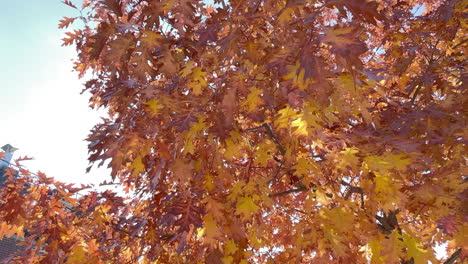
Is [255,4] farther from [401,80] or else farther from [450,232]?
[401,80]

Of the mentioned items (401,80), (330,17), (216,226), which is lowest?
(216,226)

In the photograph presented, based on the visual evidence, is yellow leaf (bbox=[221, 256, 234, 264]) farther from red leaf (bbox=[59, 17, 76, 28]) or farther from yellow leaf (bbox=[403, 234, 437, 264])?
red leaf (bbox=[59, 17, 76, 28])

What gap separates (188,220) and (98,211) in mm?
1912

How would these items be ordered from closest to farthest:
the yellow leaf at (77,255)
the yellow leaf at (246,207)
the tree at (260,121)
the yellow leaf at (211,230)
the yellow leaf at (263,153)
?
A: the tree at (260,121)
the yellow leaf at (211,230)
the yellow leaf at (246,207)
the yellow leaf at (263,153)
the yellow leaf at (77,255)

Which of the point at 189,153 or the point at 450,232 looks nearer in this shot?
the point at 450,232

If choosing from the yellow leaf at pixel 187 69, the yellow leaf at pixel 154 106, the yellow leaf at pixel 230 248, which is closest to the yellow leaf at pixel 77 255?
the yellow leaf at pixel 230 248

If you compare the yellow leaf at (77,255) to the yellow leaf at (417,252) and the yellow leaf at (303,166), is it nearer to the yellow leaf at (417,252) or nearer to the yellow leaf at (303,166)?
the yellow leaf at (303,166)

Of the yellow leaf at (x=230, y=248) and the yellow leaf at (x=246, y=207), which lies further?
the yellow leaf at (x=230, y=248)

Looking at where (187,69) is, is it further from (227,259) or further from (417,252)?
(417,252)

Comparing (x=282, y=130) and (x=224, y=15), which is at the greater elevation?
(x=224, y=15)

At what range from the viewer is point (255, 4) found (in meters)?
2.25

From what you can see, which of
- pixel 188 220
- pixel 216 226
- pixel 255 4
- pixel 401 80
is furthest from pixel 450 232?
pixel 401 80

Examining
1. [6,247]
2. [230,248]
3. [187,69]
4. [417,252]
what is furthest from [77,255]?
[6,247]

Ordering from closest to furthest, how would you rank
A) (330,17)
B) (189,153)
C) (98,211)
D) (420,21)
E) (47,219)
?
1. (189,153)
2. (47,219)
3. (98,211)
4. (420,21)
5. (330,17)
